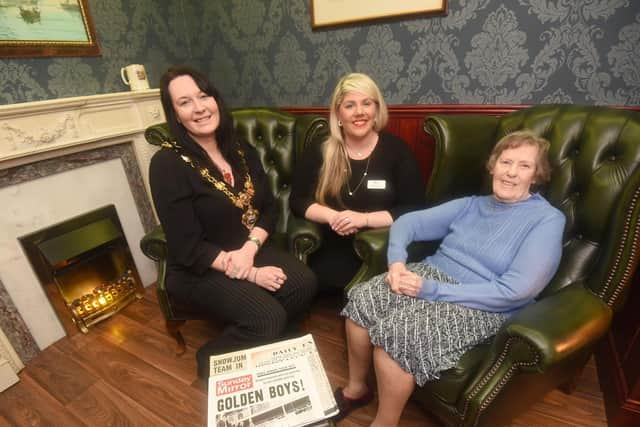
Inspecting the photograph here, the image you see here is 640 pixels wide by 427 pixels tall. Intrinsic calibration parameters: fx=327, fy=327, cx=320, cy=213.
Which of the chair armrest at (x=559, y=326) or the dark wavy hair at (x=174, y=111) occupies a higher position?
the dark wavy hair at (x=174, y=111)

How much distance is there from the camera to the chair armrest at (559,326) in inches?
32.6

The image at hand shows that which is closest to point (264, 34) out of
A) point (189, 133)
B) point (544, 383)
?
point (189, 133)

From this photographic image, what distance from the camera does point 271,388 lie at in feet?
2.94

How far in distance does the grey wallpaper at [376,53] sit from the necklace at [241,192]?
953mm

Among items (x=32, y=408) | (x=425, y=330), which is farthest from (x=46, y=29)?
(x=425, y=330)

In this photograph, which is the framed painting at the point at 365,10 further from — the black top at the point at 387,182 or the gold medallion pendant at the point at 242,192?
the gold medallion pendant at the point at 242,192

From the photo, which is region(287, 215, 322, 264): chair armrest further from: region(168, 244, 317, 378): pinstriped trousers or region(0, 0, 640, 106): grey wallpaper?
region(0, 0, 640, 106): grey wallpaper

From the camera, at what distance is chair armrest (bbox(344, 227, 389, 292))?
1.36m

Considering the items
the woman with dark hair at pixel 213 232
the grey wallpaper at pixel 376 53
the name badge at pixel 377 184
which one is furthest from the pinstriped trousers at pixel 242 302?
the grey wallpaper at pixel 376 53

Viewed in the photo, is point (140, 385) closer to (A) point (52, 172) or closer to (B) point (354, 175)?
(A) point (52, 172)

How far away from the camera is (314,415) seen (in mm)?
835

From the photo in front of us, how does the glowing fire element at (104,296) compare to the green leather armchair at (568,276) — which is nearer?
the green leather armchair at (568,276)

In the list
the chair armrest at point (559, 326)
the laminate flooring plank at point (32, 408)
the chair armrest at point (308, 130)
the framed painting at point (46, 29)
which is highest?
the framed painting at point (46, 29)

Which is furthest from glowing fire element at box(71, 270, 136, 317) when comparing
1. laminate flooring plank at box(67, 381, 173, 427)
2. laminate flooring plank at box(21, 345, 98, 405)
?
laminate flooring plank at box(67, 381, 173, 427)
